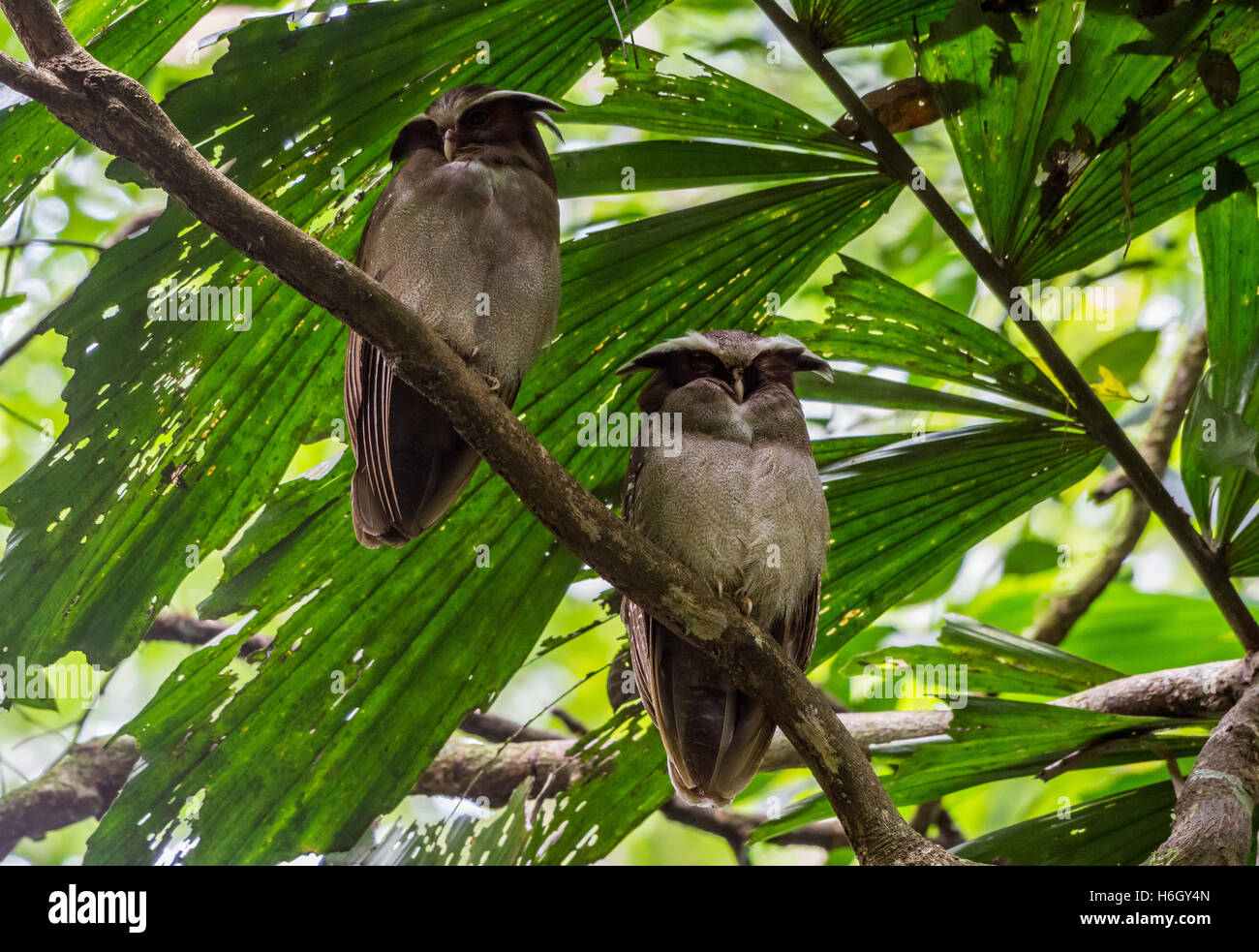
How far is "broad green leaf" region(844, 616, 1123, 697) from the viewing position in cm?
301

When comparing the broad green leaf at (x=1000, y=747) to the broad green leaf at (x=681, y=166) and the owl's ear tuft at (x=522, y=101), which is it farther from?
the owl's ear tuft at (x=522, y=101)

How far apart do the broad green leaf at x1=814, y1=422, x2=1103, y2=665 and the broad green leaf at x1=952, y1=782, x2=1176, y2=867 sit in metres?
0.63

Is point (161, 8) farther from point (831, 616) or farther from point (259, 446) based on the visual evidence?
point (831, 616)

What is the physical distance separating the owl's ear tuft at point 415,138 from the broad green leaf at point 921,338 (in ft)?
3.45

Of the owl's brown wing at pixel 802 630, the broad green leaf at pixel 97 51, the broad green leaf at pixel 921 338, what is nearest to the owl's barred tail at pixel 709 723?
the owl's brown wing at pixel 802 630

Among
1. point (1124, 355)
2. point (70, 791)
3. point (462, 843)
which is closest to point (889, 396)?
point (462, 843)

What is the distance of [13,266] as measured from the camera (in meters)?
3.99

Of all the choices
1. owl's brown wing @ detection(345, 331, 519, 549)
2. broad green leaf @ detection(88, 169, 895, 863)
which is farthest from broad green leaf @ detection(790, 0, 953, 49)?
owl's brown wing @ detection(345, 331, 519, 549)

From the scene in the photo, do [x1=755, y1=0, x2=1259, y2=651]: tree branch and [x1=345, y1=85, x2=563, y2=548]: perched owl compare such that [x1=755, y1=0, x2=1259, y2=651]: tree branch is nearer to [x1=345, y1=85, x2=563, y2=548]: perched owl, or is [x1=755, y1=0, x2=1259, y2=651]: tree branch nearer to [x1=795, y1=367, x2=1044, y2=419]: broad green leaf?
[x1=795, y1=367, x2=1044, y2=419]: broad green leaf

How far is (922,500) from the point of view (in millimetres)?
2814

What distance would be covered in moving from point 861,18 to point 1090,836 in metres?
2.08

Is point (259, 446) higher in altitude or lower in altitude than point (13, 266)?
lower

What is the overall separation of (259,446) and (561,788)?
4.00 ft
